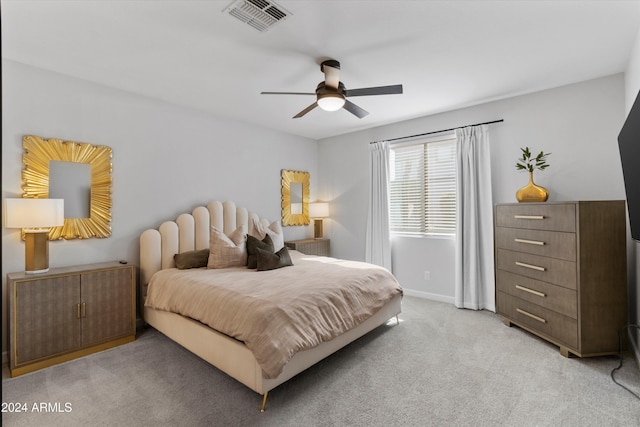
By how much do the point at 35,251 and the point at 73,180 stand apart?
31.2 inches

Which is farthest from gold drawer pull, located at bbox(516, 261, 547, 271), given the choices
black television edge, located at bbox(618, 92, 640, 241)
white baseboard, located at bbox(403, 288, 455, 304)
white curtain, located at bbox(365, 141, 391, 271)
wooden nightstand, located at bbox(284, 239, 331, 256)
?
wooden nightstand, located at bbox(284, 239, 331, 256)

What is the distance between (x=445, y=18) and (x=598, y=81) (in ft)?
7.26

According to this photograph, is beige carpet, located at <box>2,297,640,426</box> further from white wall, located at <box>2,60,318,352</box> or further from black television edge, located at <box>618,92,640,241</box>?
black television edge, located at <box>618,92,640,241</box>

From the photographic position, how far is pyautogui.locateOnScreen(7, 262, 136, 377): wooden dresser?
116 inches

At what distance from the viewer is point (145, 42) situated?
293cm

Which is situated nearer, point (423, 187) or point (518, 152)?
point (518, 152)

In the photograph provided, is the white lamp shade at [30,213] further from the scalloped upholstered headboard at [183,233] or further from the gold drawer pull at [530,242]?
the gold drawer pull at [530,242]

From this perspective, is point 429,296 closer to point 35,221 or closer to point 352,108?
point 352,108

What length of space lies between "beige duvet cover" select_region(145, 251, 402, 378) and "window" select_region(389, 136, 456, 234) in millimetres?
1528

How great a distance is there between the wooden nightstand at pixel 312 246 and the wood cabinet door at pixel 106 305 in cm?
237

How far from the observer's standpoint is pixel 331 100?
326cm

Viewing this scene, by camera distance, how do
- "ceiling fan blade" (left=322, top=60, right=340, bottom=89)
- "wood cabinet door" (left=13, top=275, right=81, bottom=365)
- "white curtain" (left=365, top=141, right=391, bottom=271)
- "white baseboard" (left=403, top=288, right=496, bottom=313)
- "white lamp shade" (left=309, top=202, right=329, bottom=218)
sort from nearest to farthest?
"wood cabinet door" (left=13, top=275, right=81, bottom=365) < "ceiling fan blade" (left=322, top=60, right=340, bottom=89) < "white baseboard" (left=403, top=288, right=496, bottom=313) < "white curtain" (left=365, top=141, right=391, bottom=271) < "white lamp shade" (left=309, top=202, right=329, bottom=218)

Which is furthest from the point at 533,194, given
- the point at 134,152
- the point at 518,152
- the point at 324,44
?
the point at 134,152

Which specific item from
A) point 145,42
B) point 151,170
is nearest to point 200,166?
point 151,170
